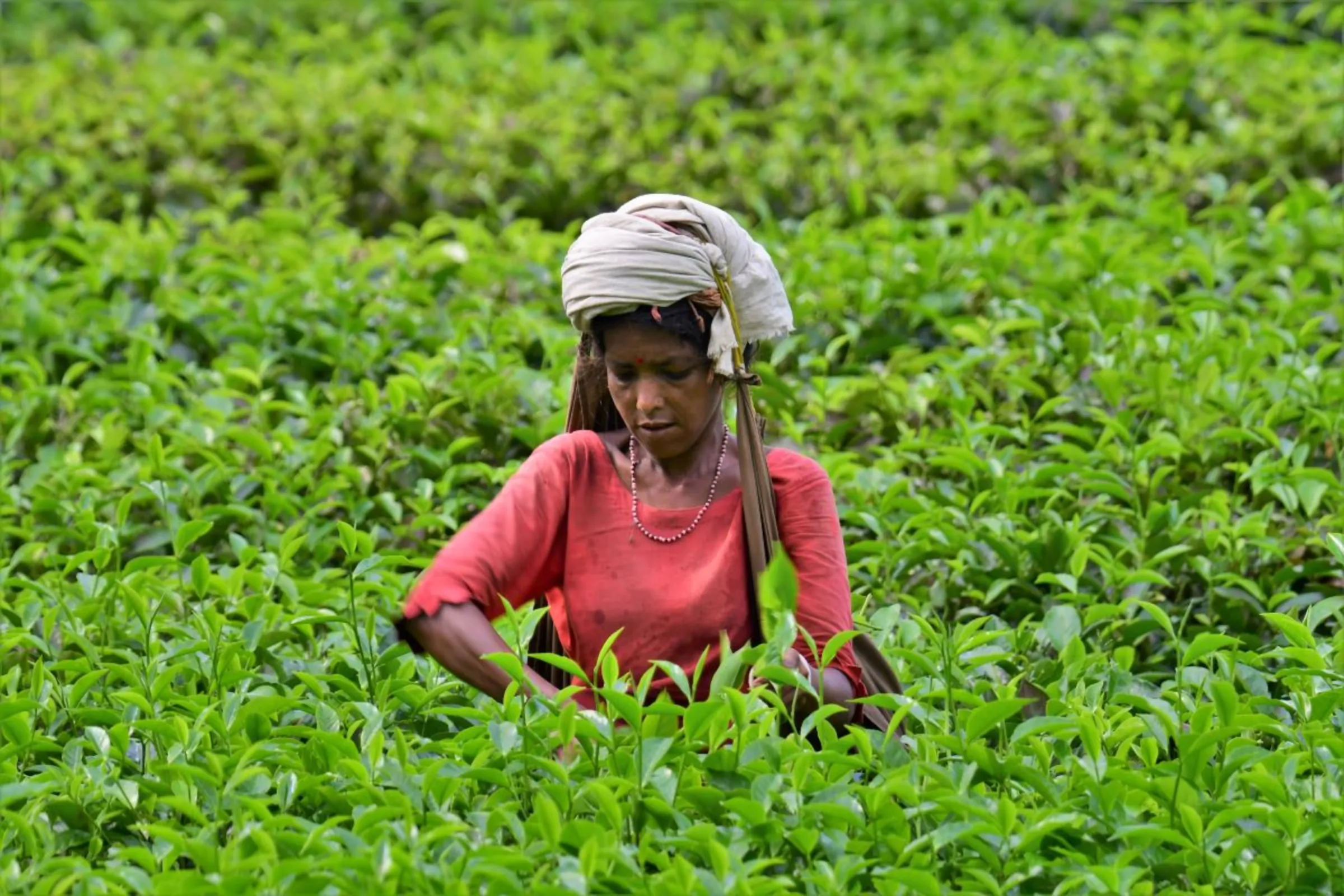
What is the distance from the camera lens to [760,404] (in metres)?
4.62

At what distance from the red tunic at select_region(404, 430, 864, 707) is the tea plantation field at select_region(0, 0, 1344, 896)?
114 mm

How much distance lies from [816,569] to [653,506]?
26cm

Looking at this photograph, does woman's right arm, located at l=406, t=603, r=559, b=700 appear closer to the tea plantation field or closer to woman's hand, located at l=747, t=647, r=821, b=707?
the tea plantation field

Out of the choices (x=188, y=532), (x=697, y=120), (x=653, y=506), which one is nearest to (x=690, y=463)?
(x=653, y=506)

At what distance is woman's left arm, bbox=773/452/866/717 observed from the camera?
296 cm

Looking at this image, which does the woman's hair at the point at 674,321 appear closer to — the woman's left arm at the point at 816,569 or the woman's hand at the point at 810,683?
the woman's left arm at the point at 816,569

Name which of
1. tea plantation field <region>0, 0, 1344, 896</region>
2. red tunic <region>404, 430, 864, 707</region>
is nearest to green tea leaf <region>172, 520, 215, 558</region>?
tea plantation field <region>0, 0, 1344, 896</region>

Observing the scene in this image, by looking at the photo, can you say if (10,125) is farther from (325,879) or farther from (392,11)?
(325,879)

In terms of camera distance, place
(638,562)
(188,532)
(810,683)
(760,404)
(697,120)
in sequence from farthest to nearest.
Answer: (697,120)
(760,404)
(188,532)
(638,562)
(810,683)

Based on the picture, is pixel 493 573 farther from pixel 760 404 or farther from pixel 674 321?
pixel 760 404

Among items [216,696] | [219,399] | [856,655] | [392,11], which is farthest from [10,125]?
[856,655]

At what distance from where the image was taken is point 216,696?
124 inches

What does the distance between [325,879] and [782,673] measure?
2.08 ft

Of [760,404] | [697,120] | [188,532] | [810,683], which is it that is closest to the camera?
[810,683]
